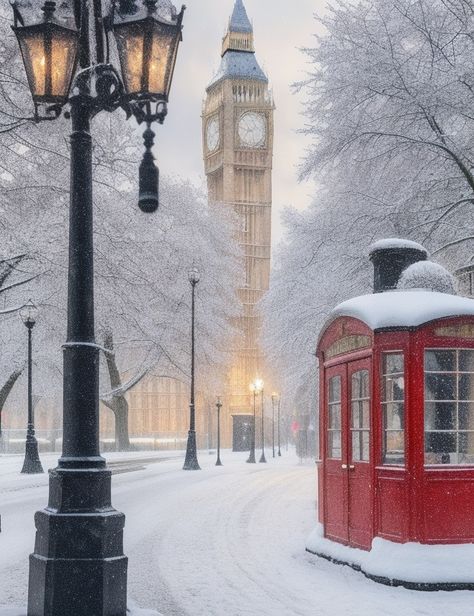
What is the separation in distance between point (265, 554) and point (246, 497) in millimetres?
8901

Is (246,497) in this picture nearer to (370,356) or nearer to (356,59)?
(356,59)

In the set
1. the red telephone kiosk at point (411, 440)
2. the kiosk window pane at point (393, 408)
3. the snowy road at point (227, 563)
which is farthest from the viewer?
the kiosk window pane at point (393, 408)

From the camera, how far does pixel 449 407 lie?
10.3 meters

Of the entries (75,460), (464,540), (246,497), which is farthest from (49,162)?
(75,460)

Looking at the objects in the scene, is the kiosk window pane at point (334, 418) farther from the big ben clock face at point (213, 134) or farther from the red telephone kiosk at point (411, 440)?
the big ben clock face at point (213, 134)

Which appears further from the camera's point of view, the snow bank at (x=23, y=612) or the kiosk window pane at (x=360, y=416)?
the kiosk window pane at (x=360, y=416)

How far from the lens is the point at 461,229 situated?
782 inches

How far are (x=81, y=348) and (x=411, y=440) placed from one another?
14.4 feet

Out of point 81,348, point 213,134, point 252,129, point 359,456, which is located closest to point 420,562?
point 359,456

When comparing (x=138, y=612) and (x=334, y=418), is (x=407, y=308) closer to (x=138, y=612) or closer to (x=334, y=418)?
(x=334, y=418)

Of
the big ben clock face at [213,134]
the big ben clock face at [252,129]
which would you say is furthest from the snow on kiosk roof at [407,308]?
the big ben clock face at [213,134]

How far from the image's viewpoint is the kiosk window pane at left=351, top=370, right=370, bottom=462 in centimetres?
1098

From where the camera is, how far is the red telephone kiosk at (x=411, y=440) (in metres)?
9.95

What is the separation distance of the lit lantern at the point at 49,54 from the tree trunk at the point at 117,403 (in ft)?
115
